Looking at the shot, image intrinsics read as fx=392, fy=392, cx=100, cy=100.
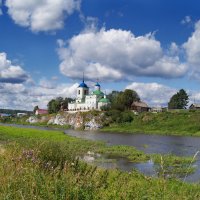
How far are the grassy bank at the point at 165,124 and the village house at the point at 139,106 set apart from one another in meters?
26.0

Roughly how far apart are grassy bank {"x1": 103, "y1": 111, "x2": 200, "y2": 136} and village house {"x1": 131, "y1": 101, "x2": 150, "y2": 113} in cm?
2605

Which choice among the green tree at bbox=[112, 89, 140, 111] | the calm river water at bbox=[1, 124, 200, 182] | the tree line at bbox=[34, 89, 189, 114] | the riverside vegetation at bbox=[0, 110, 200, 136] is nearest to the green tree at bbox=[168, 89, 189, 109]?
the tree line at bbox=[34, 89, 189, 114]

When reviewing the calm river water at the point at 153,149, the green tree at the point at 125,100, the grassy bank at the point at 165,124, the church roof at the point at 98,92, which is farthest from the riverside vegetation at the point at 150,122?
the calm river water at the point at 153,149

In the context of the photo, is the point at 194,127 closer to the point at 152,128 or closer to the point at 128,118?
the point at 152,128

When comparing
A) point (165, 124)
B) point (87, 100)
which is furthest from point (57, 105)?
point (165, 124)

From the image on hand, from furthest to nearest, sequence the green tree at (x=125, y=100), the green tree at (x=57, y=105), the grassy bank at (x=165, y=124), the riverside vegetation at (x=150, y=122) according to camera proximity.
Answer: the green tree at (x=57, y=105) < the green tree at (x=125, y=100) < the riverside vegetation at (x=150, y=122) < the grassy bank at (x=165, y=124)

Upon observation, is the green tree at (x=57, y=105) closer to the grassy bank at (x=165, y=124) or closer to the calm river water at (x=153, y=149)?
the grassy bank at (x=165, y=124)

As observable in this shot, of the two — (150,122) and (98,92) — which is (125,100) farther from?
(150,122)

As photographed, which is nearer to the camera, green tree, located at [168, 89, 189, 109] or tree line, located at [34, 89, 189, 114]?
tree line, located at [34, 89, 189, 114]

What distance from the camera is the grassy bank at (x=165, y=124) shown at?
100906 mm

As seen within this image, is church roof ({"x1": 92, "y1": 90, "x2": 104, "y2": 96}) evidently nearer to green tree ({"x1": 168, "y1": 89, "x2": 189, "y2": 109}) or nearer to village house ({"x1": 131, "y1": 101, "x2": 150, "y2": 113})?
village house ({"x1": 131, "y1": 101, "x2": 150, "y2": 113})

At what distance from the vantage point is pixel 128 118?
127875 mm

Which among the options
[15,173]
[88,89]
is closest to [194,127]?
[88,89]

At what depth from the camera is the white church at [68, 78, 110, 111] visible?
16075 centimetres
